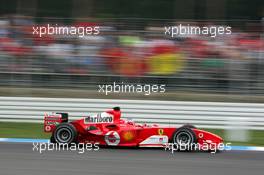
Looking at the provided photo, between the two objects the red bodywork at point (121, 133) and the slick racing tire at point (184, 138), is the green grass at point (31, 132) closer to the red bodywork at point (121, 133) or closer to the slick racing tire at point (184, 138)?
the red bodywork at point (121, 133)

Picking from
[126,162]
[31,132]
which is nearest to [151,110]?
[31,132]

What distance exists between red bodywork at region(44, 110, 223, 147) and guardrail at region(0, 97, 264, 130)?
245 cm

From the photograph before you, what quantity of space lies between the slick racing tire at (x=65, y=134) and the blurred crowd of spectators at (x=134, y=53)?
10.8 feet

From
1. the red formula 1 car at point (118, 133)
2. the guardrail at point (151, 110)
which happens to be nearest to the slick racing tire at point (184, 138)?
the red formula 1 car at point (118, 133)

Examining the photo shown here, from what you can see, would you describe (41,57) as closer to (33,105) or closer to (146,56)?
(33,105)

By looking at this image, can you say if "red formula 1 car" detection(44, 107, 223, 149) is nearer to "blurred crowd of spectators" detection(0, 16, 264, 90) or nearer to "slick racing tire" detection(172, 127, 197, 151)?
"slick racing tire" detection(172, 127, 197, 151)

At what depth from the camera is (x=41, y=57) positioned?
456 inches

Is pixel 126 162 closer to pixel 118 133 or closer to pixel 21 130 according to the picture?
pixel 118 133

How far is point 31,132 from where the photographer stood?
1016cm

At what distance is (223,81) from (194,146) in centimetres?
338

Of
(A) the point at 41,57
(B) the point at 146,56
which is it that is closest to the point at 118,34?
(B) the point at 146,56

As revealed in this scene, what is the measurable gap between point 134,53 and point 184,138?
365cm

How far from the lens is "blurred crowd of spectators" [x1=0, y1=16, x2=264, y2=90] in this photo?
11.1m

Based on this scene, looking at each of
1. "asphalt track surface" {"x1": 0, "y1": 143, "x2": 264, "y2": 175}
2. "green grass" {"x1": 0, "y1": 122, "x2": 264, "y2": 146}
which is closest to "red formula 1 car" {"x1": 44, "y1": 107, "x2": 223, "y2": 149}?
"asphalt track surface" {"x1": 0, "y1": 143, "x2": 264, "y2": 175}
